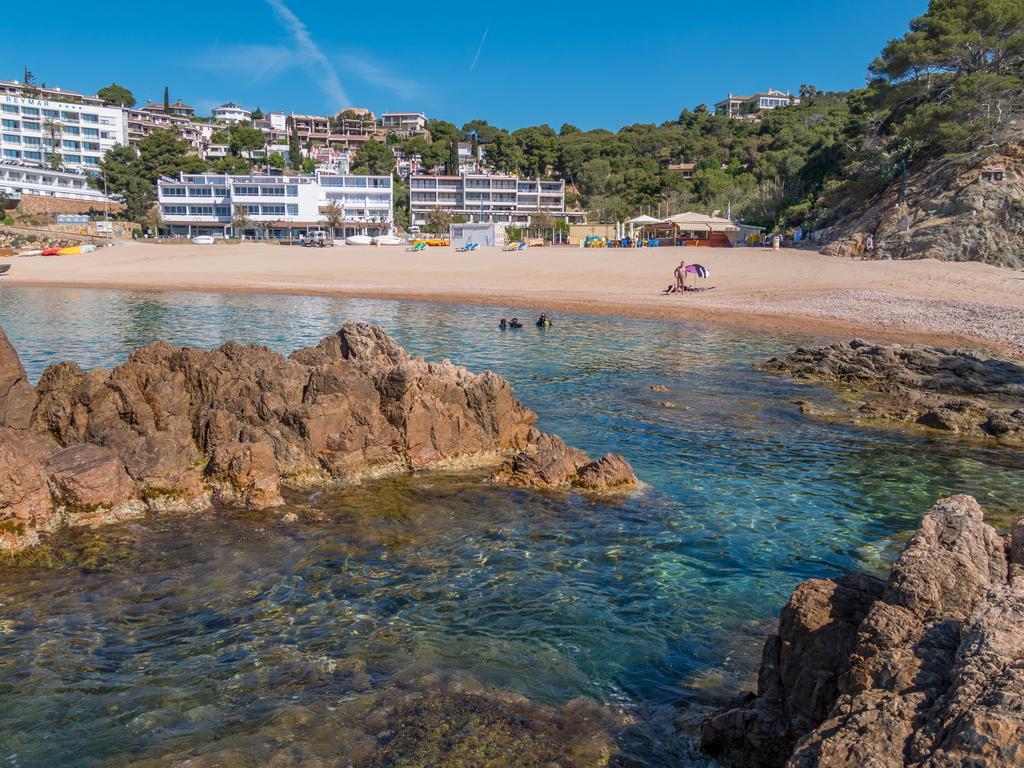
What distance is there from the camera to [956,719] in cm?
331

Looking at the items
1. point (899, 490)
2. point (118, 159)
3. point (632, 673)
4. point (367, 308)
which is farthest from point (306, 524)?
point (118, 159)

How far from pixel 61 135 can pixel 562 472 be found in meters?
150

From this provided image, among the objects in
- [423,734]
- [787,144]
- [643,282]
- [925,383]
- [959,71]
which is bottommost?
[423,734]

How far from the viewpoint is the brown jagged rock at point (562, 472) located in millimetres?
10836

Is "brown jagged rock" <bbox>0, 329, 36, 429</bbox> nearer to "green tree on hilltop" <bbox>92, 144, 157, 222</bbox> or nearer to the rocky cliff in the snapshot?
the rocky cliff

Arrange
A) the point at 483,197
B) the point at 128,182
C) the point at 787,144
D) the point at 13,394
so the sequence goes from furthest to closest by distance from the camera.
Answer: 1. the point at 483,197
2. the point at 128,182
3. the point at 787,144
4. the point at 13,394

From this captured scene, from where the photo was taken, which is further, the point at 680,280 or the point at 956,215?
the point at 956,215

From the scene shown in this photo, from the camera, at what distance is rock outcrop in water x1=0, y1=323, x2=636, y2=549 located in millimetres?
9102

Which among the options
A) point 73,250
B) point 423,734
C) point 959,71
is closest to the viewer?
point 423,734

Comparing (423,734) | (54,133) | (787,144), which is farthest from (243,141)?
(423,734)

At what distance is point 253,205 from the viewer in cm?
10494

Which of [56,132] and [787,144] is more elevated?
[56,132]

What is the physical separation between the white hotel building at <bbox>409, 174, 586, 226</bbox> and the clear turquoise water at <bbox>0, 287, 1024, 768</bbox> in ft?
369

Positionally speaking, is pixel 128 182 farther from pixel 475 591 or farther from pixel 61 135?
pixel 475 591
